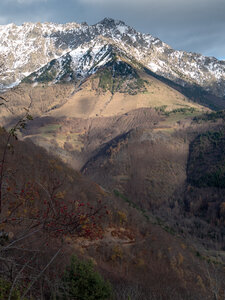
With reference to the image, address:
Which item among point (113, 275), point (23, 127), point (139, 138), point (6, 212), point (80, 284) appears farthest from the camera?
point (139, 138)

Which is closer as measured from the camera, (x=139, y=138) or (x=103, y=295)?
(x=103, y=295)

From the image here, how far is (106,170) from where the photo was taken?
517ft

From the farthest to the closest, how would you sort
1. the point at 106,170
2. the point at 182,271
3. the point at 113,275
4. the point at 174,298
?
the point at 106,170, the point at 182,271, the point at 113,275, the point at 174,298

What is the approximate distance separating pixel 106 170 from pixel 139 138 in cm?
3951

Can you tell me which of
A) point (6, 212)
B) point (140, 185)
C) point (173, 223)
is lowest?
point (173, 223)

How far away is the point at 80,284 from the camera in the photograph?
18.3 m

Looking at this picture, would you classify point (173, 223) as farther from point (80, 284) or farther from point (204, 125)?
point (204, 125)

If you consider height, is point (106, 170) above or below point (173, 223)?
above

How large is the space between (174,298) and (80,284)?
50.0ft

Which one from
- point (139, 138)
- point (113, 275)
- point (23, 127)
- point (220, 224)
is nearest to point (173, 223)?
point (220, 224)

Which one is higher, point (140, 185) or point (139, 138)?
point (139, 138)

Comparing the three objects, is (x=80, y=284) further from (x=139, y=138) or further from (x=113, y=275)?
(x=139, y=138)

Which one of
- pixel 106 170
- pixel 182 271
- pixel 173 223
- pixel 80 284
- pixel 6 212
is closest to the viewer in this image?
pixel 80 284

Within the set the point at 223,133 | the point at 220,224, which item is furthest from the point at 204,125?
the point at 220,224
